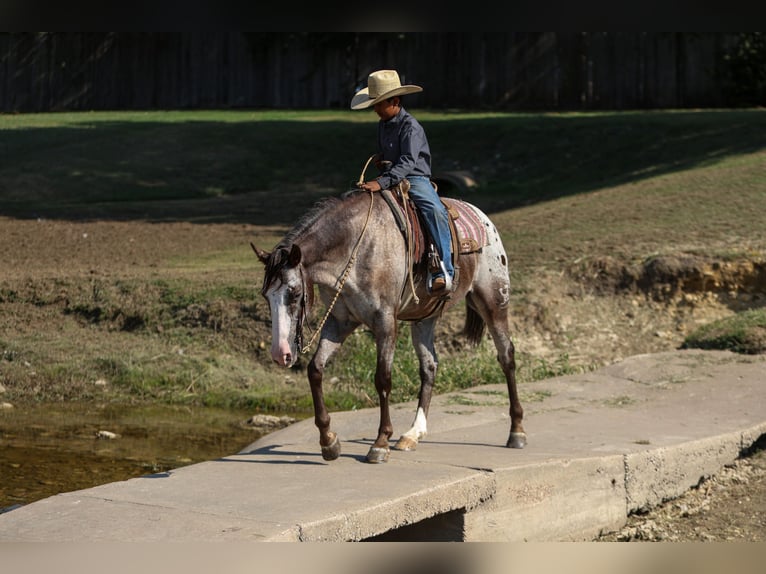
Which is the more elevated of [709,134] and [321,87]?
[321,87]

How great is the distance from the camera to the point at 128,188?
22.5 metres

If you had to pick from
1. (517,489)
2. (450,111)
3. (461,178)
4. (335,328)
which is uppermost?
(450,111)

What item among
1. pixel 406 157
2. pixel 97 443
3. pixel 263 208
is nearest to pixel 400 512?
pixel 406 157

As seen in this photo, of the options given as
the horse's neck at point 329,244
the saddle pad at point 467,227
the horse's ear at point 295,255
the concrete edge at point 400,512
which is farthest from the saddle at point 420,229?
the concrete edge at point 400,512

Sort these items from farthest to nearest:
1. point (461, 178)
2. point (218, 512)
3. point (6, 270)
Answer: point (461, 178) → point (6, 270) → point (218, 512)

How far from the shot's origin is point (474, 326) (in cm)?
941

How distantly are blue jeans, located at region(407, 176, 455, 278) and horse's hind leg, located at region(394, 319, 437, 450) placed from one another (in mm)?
763

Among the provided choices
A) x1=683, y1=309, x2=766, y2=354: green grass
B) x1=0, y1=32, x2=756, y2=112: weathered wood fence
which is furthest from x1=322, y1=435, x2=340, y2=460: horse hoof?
x1=0, y1=32, x2=756, y2=112: weathered wood fence

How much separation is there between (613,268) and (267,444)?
6539mm

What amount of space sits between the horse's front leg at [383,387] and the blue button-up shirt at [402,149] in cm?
99

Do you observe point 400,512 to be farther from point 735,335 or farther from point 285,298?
point 735,335

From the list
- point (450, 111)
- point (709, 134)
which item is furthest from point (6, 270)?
point (450, 111)

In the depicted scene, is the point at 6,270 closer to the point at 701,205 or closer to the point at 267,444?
the point at 267,444

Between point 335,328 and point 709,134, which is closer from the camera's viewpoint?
point 335,328
